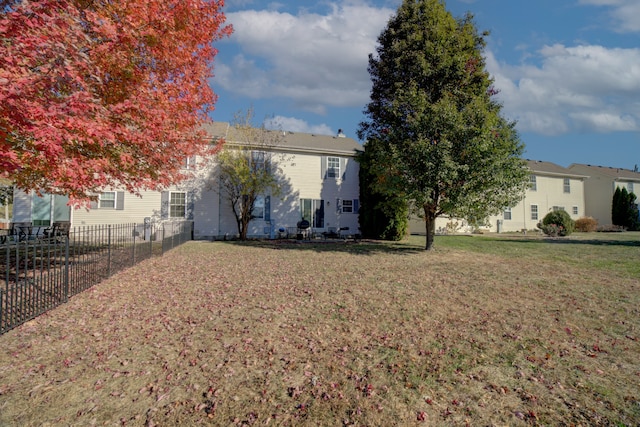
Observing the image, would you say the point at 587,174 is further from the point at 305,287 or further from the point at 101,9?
the point at 101,9

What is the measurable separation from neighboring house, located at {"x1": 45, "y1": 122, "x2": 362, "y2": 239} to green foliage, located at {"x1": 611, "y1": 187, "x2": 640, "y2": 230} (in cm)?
2672

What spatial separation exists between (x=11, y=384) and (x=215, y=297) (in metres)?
3.62

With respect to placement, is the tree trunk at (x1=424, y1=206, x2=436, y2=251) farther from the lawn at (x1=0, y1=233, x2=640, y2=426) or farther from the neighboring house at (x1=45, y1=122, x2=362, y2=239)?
the neighboring house at (x1=45, y1=122, x2=362, y2=239)

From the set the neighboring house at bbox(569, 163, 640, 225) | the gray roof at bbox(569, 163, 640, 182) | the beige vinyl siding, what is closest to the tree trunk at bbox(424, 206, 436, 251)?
the beige vinyl siding

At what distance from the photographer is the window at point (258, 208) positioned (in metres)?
20.2

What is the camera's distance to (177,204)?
63.3 ft

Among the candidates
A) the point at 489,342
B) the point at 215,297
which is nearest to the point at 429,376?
the point at 489,342

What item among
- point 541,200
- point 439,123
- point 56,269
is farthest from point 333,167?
point 541,200

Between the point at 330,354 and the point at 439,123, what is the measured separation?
10.6 m

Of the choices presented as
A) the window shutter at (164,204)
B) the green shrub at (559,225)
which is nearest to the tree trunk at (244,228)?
the window shutter at (164,204)

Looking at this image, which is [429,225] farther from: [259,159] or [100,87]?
[100,87]

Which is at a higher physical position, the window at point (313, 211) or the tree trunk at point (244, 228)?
the window at point (313, 211)

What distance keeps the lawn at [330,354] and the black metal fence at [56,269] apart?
0.88ft

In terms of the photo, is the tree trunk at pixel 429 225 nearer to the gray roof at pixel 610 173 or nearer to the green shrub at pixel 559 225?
the green shrub at pixel 559 225
